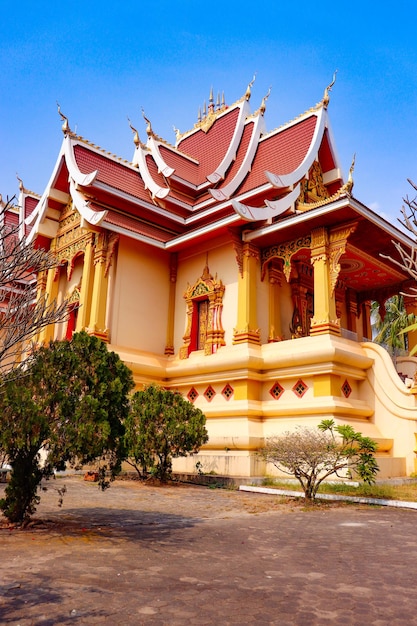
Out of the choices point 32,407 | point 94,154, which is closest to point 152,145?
point 94,154

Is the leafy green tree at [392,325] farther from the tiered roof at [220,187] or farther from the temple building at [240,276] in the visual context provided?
the tiered roof at [220,187]

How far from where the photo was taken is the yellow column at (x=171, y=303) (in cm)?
1506

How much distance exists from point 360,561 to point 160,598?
194 cm

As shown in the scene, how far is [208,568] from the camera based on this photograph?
4137 mm

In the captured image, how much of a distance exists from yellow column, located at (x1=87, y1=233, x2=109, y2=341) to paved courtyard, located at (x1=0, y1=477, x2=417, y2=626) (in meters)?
6.69

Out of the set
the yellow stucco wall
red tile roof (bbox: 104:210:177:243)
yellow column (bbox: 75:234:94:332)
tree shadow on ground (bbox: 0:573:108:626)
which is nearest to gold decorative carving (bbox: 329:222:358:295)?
red tile roof (bbox: 104:210:177:243)

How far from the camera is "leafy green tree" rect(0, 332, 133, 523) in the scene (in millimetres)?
5328

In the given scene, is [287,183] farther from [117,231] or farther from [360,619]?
[360,619]

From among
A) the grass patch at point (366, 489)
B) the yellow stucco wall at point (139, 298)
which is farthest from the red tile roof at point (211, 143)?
the grass patch at point (366, 489)

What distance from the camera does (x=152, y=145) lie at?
16578mm

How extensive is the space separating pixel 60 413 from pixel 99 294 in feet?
28.3

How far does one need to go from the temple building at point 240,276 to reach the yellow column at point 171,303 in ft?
0.13

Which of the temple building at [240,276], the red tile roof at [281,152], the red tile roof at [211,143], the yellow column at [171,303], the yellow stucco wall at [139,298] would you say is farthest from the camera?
the red tile roof at [211,143]

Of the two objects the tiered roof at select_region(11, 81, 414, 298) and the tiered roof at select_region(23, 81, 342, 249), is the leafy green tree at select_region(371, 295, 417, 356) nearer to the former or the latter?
the tiered roof at select_region(11, 81, 414, 298)
